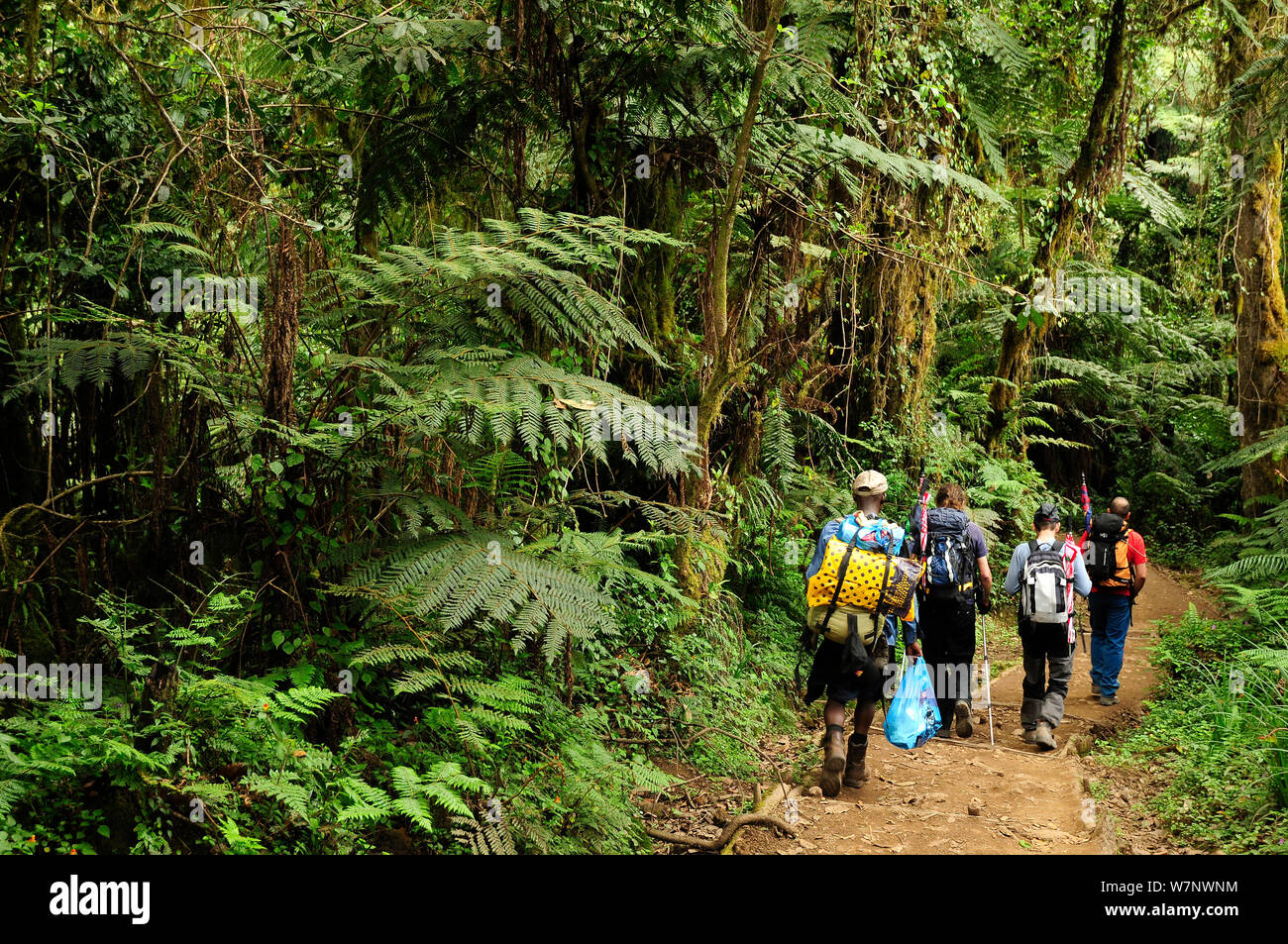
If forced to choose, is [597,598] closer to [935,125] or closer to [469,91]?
[469,91]

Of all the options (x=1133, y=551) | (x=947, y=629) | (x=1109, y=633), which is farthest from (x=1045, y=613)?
(x=1133, y=551)

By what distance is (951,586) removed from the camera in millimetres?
7164

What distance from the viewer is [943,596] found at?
7.19 m

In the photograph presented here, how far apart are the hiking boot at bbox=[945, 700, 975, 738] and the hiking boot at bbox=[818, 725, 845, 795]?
204cm

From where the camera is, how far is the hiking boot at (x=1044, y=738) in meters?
7.17

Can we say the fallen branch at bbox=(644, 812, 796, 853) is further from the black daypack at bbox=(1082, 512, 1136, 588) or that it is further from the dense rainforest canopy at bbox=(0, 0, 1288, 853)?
the black daypack at bbox=(1082, 512, 1136, 588)

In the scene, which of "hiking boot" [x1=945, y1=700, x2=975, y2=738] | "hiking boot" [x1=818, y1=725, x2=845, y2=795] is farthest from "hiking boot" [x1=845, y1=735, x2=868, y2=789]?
"hiking boot" [x1=945, y1=700, x2=975, y2=738]

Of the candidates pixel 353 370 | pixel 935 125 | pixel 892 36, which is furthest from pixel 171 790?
pixel 935 125

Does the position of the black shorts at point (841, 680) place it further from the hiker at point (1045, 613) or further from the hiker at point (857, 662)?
the hiker at point (1045, 613)

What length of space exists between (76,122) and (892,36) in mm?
6957

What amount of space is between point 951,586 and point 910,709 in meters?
1.33

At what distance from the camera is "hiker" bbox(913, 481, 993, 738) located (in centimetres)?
716

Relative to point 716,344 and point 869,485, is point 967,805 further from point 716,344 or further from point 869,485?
point 716,344

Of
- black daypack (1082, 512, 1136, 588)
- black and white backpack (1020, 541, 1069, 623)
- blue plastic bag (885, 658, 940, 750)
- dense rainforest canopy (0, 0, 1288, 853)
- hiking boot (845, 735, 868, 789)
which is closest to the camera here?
dense rainforest canopy (0, 0, 1288, 853)
